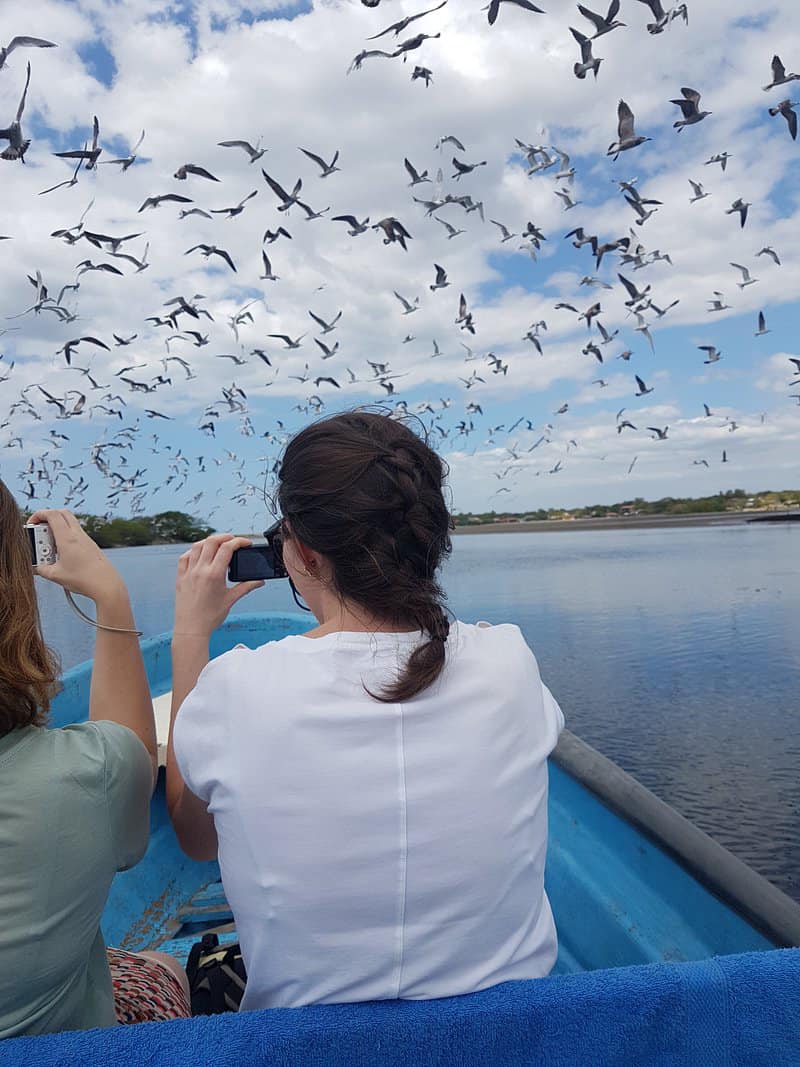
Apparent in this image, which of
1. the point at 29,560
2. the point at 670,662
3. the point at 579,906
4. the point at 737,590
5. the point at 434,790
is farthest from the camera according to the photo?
the point at 737,590

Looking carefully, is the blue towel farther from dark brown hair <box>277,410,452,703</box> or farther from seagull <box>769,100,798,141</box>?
seagull <box>769,100,798,141</box>

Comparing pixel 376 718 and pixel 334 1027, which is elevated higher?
pixel 376 718

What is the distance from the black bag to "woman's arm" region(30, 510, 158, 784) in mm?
616

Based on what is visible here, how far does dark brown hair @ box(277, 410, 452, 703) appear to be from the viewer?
1188 mm

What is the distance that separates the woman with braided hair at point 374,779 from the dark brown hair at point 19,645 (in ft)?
0.68

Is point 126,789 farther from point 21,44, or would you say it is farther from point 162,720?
point 21,44

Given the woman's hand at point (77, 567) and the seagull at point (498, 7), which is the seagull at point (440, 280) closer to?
the seagull at point (498, 7)

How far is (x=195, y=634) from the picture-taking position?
1451 mm

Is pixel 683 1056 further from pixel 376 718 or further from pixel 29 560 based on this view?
pixel 29 560

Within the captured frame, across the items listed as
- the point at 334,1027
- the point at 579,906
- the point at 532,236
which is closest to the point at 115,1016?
the point at 334,1027

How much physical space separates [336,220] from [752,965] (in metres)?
11.7

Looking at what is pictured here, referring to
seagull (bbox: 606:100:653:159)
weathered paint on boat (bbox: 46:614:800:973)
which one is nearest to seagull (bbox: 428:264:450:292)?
seagull (bbox: 606:100:653:159)

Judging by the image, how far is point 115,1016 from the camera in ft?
4.16

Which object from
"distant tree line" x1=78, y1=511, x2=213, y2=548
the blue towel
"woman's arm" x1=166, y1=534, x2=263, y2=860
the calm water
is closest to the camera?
the blue towel
